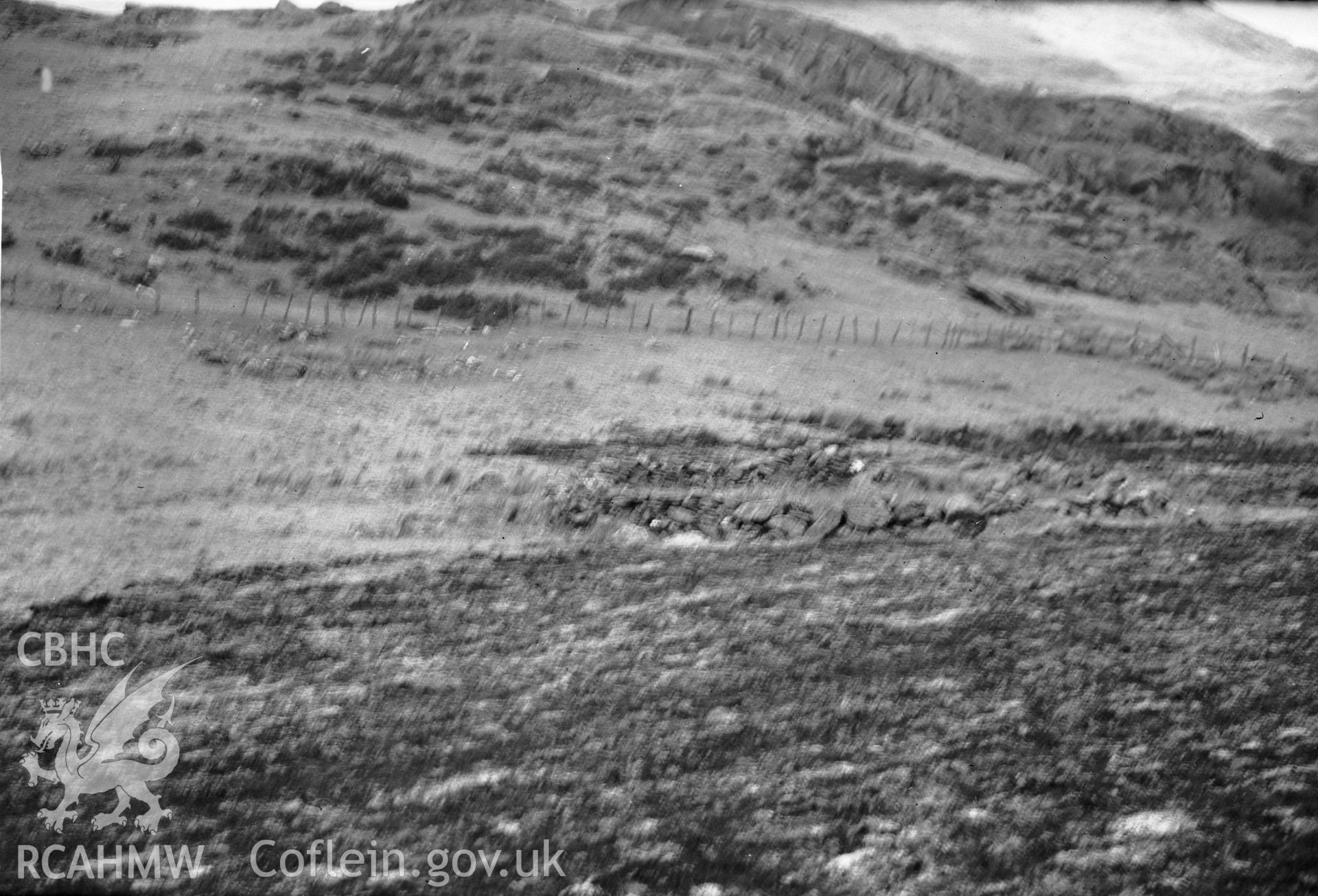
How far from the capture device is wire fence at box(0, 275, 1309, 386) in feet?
9.73

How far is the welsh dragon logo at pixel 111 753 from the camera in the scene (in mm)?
2221

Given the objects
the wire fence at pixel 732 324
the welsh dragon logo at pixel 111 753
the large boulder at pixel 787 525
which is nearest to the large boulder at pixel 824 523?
the large boulder at pixel 787 525

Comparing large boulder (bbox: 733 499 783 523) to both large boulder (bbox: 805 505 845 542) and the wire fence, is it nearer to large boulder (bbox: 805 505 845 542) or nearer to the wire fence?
large boulder (bbox: 805 505 845 542)

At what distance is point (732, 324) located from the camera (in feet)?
10.6

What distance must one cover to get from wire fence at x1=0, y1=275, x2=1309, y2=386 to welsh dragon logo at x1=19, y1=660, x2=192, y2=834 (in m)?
1.16

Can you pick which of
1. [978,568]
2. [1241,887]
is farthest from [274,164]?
[1241,887]

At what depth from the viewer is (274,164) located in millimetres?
3072

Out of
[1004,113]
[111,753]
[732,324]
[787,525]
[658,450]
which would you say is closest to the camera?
[111,753]

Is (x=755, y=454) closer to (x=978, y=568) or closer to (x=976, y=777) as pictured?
(x=978, y=568)

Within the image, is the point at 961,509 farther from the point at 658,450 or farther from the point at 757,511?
the point at 658,450

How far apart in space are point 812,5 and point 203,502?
100 inches

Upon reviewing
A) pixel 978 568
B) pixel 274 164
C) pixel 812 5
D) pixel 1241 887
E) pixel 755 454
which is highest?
pixel 812 5

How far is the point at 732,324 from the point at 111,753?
2110 millimetres

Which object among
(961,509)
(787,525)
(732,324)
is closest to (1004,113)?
(732,324)
